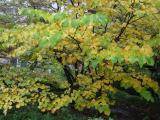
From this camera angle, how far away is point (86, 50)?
6.47 m

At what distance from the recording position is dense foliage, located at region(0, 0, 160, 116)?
616 cm

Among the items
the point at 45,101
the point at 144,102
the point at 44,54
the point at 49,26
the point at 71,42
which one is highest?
the point at 49,26

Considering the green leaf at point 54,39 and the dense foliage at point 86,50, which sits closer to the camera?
the green leaf at point 54,39

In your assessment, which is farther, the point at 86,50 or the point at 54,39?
the point at 86,50

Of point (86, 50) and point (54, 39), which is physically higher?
point (54, 39)

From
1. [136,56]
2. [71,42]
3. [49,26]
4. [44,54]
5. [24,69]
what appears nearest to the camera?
[136,56]

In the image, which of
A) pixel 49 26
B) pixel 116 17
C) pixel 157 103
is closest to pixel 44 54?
pixel 49 26

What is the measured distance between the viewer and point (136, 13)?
645cm

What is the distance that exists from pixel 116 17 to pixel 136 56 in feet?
7.26

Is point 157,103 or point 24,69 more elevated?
point 24,69

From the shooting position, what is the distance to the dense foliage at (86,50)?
6156 millimetres

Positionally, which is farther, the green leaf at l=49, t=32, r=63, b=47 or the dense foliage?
the dense foliage

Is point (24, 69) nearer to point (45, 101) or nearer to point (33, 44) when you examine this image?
point (45, 101)

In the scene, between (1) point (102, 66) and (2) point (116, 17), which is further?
(2) point (116, 17)
